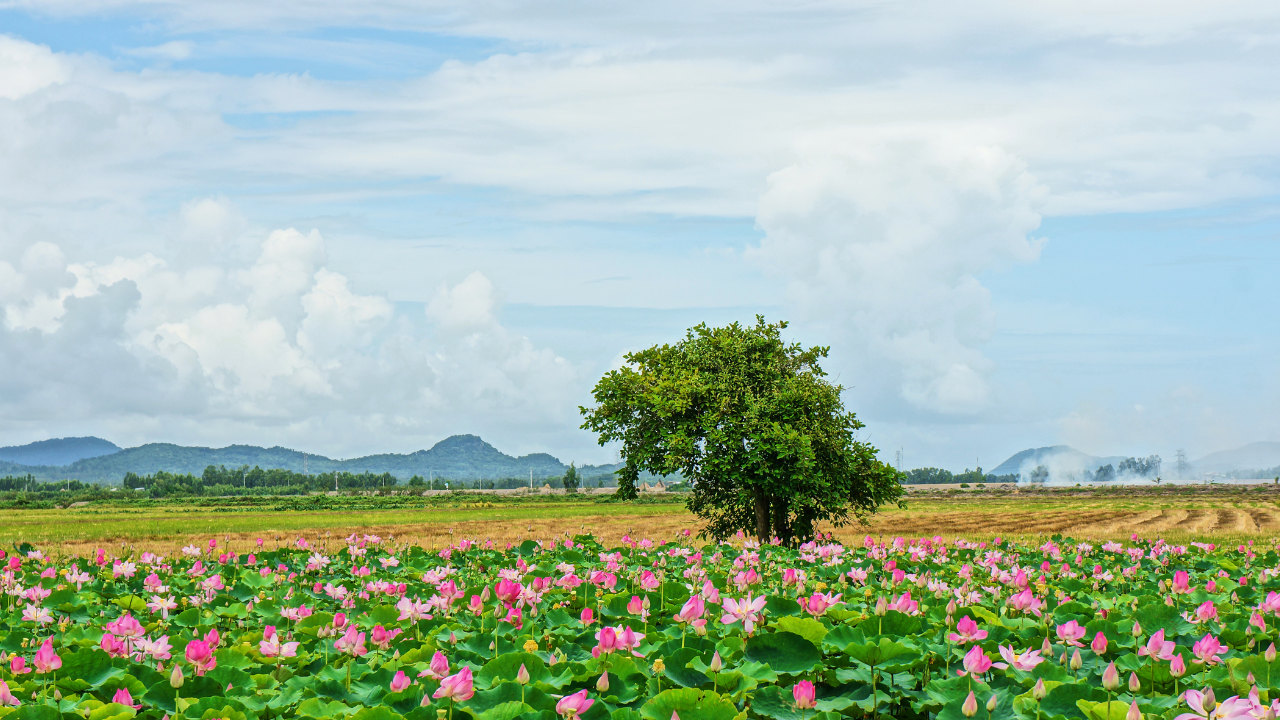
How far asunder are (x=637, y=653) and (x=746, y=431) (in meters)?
21.6

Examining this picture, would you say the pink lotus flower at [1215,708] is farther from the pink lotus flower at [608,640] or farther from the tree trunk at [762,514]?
the tree trunk at [762,514]

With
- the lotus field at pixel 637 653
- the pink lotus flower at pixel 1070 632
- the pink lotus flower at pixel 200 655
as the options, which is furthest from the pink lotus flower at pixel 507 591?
the pink lotus flower at pixel 1070 632

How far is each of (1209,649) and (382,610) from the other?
235 inches

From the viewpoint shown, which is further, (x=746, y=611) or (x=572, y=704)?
(x=746, y=611)

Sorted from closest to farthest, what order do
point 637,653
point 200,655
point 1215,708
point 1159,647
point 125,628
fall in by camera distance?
point 1215,708, point 200,655, point 1159,647, point 637,653, point 125,628

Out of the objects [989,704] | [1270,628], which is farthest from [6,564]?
[1270,628]

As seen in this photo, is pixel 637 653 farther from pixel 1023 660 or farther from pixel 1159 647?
pixel 1159 647

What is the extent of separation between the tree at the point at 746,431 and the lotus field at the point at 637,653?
16.3 meters

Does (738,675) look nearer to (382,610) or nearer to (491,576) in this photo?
(382,610)

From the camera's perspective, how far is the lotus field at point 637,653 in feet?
16.1

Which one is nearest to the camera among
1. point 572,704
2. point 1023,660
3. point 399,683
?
point 572,704

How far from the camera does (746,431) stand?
2780 cm

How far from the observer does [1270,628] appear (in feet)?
26.1

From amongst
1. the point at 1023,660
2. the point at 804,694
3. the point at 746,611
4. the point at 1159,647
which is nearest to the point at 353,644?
the point at 746,611
